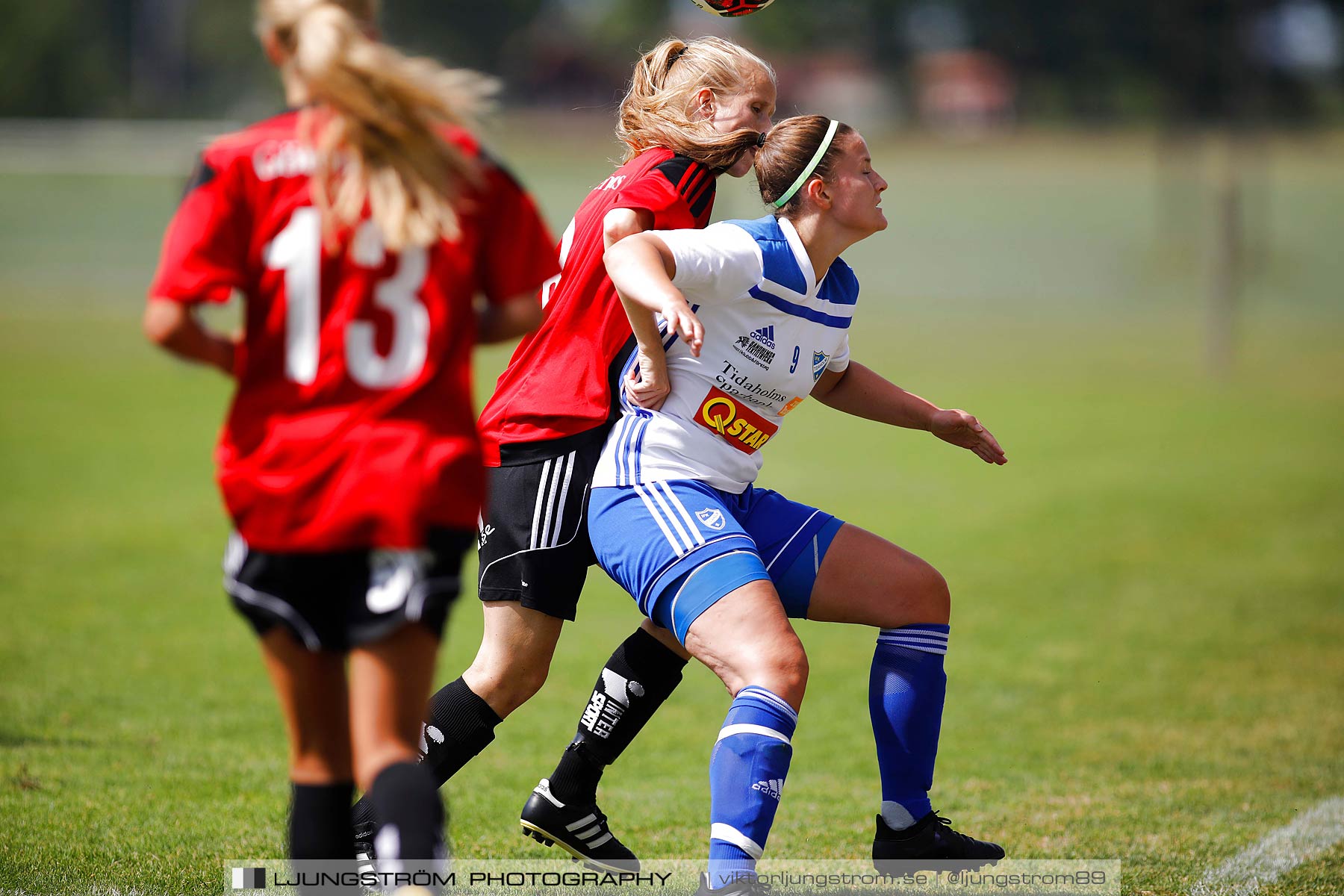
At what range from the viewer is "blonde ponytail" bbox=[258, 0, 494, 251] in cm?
232

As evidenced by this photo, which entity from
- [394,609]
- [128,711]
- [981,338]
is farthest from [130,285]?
[394,609]

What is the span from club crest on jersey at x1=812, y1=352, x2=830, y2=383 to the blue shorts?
0.36 m

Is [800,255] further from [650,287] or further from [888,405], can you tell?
[888,405]

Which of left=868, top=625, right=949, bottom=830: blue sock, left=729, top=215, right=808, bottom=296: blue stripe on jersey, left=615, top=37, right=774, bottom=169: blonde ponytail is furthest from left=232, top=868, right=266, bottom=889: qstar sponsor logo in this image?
left=615, top=37, right=774, bottom=169: blonde ponytail

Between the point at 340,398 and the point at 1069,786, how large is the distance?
3375 mm

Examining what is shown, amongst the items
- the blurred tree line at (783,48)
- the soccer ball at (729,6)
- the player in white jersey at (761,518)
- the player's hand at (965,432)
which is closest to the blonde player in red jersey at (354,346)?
the player in white jersey at (761,518)

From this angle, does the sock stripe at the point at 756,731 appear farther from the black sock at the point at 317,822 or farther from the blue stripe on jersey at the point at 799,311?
the blue stripe on jersey at the point at 799,311

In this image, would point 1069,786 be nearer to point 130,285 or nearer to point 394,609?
point 394,609

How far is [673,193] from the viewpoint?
341 centimetres

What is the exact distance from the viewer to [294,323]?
2371 millimetres

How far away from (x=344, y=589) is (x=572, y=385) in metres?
1.12

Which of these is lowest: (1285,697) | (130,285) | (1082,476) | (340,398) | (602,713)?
(130,285)

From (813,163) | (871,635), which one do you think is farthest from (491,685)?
(871,635)

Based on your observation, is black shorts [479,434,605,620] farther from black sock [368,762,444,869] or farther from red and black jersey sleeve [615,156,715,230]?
black sock [368,762,444,869]
